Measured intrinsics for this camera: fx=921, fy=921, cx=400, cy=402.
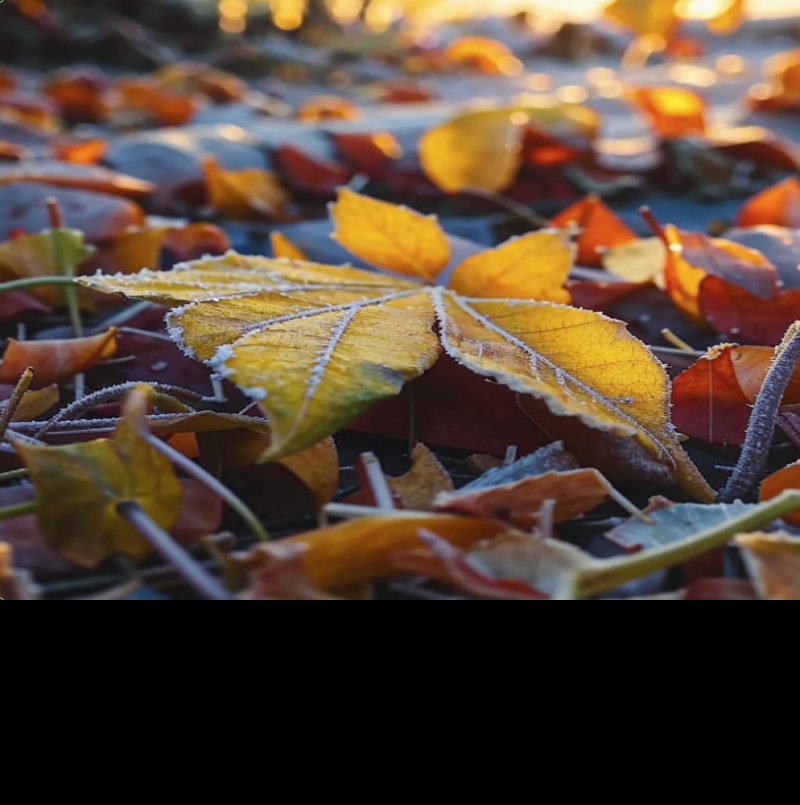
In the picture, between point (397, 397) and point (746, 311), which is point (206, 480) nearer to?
point (397, 397)

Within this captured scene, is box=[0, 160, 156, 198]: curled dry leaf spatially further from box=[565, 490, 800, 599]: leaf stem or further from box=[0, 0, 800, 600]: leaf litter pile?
box=[565, 490, 800, 599]: leaf stem

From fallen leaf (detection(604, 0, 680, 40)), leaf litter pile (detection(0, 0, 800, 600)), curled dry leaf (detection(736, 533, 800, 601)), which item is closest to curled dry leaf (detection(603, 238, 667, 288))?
leaf litter pile (detection(0, 0, 800, 600))

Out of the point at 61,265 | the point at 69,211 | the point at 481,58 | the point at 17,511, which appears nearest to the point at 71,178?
the point at 69,211

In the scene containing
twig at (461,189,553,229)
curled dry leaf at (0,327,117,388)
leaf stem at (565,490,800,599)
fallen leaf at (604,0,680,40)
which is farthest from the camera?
fallen leaf at (604,0,680,40)
